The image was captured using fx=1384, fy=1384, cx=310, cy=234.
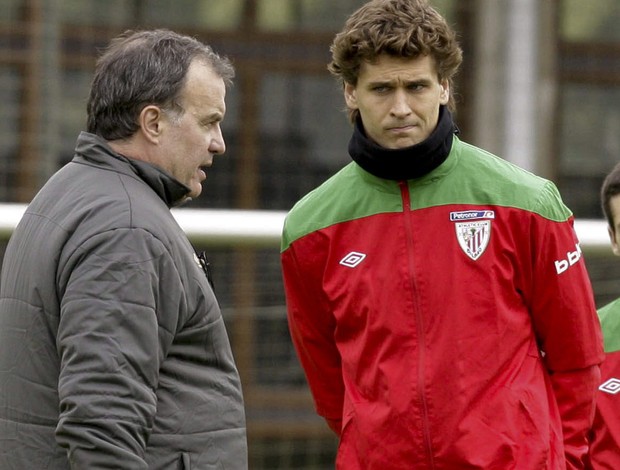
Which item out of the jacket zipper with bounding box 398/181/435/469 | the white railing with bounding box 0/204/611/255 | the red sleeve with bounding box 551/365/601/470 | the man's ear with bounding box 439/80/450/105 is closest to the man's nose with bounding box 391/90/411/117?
the man's ear with bounding box 439/80/450/105

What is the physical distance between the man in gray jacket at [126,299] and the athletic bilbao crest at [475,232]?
1.93 feet

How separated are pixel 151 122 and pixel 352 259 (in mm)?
595

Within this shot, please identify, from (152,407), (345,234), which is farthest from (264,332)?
(152,407)

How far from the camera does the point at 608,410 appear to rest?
3461mm

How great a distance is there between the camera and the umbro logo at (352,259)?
3.21 metres

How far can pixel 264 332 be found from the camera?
25.3 feet

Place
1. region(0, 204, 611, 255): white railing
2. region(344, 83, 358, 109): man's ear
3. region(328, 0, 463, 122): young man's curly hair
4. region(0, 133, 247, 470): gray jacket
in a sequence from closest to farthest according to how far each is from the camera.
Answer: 1. region(0, 133, 247, 470): gray jacket
2. region(328, 0, 463, 122): young man's curly hair
3. region(344, 83, 358, 109): man's ear
4. region(0, 204, 611, 255): white railing

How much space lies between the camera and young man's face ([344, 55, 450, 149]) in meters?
Result: 3.18

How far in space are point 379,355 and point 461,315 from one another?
0.21 metres

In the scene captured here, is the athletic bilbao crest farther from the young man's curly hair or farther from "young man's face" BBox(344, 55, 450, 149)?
the young man's curly hair

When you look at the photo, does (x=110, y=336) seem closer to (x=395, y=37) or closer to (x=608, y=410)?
(x=395, y=37)

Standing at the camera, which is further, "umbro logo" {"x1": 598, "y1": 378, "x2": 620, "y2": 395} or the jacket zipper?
"umbro logo" {"x1": 598, "y1": 378, "x2": 620, "y2": 395}

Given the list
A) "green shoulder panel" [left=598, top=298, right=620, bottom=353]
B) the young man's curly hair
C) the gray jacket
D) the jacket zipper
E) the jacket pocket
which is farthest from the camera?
"green shoulder panel" [left=598, top=298, right=620, bottom=353]

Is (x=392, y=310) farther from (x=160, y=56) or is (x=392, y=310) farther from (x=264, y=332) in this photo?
(x=264, y=332)
